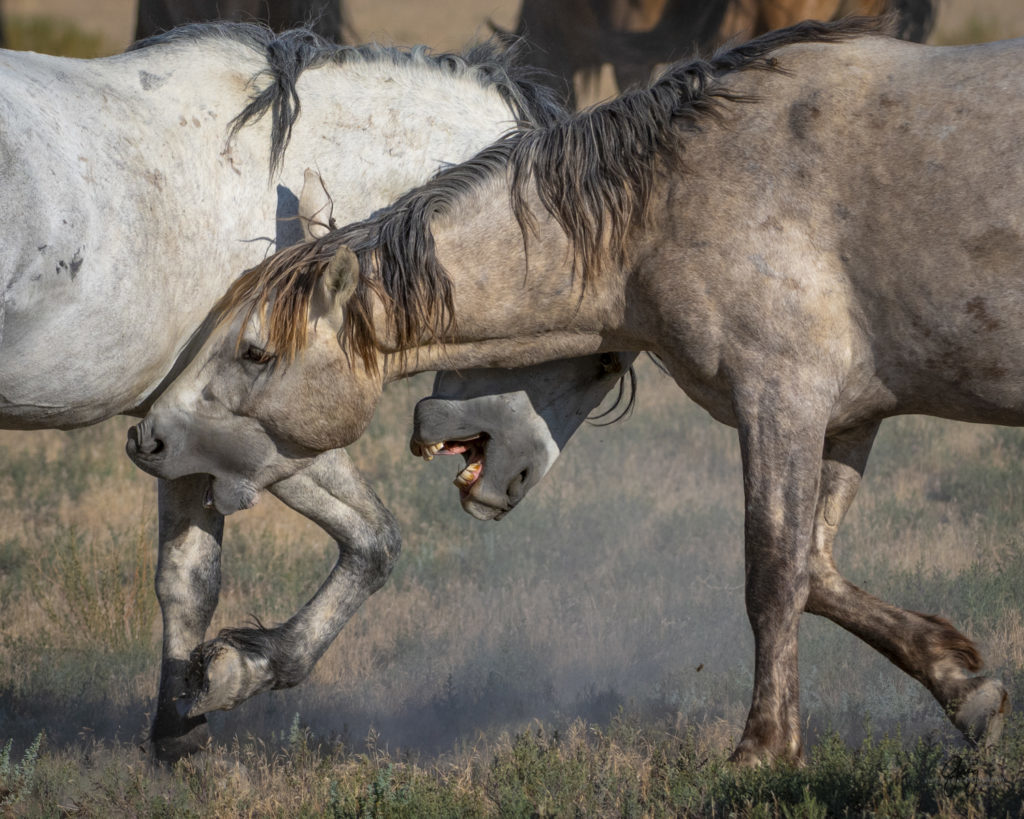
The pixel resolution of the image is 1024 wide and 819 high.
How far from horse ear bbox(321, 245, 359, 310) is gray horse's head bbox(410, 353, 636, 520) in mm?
579

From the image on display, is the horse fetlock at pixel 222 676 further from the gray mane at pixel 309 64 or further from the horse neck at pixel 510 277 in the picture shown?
the gray mane at pixel 309 64

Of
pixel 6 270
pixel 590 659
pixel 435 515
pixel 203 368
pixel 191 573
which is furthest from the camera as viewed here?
pixel 435 515

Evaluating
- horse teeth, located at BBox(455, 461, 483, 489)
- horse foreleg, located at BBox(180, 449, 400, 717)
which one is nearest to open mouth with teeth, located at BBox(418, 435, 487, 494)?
horse teeth, located at BBox(455, 461, 483, 489)

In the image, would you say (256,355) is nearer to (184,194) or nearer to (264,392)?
(264,392)

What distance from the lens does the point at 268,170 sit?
3932 mm

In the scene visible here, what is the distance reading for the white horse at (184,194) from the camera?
10.9ft

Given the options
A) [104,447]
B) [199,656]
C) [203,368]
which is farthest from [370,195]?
[104,447]

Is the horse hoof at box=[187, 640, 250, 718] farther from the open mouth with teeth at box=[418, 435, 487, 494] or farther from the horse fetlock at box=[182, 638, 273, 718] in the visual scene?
the open mouth with teeth at box=[418, 435, 487, 494]

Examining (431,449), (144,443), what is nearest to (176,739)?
(144,443)

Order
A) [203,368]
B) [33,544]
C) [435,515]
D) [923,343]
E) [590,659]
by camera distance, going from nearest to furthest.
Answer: [923,343] → [203,368] → [590,659] → [33,544] → [435,515]

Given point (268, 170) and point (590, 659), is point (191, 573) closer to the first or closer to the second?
point (268, 170)

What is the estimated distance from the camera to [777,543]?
134 inches

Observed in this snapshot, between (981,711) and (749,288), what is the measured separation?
4.34ft

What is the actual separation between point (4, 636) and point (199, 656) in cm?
193
